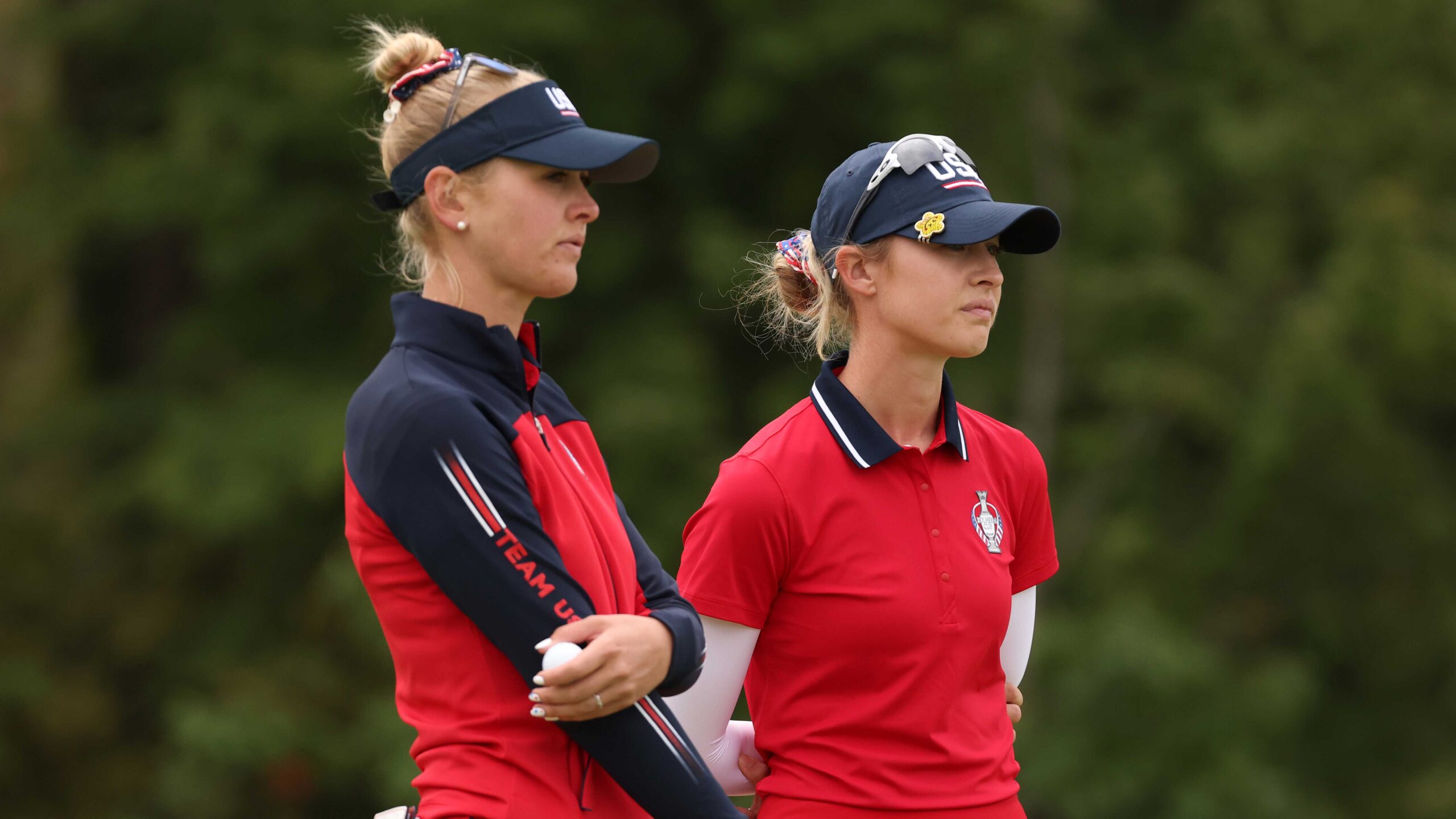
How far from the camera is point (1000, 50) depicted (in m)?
7.26

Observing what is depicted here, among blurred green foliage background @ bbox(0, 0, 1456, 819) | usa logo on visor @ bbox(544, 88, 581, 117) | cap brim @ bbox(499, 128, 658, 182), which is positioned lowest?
blurred green foliage background @ bbox(0, 0, 1456, 819)

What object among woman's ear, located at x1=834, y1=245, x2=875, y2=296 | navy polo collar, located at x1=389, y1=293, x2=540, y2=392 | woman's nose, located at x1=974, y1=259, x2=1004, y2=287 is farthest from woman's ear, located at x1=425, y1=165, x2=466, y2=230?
woman's nose, located at x1=974, y1=259, x2=1004, y2=287

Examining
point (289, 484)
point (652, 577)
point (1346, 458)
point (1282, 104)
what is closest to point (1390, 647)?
point (1346, 458)

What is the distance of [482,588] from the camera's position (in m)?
1.73

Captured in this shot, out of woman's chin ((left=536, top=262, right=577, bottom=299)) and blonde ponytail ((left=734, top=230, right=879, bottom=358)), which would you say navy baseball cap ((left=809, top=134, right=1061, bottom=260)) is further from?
woman's chin ((left=536, top=262, right=577, bottom=299))

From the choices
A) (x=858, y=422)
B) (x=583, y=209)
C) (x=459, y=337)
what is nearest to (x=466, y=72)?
(x=583, y=209)

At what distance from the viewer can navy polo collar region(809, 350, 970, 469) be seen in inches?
88.7

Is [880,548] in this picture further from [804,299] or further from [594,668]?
[594,668]

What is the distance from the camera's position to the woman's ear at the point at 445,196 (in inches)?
75.7

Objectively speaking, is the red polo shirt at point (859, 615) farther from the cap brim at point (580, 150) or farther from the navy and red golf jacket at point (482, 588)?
the cap brim at point (580, 150)

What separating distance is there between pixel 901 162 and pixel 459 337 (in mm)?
770

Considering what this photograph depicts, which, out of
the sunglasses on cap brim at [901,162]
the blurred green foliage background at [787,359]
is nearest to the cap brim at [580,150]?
the sunglasses on cap brim at [901,162]

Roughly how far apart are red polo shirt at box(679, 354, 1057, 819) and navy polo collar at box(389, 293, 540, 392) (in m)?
0.43

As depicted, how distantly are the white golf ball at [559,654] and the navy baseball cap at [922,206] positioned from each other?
2.81 feet
